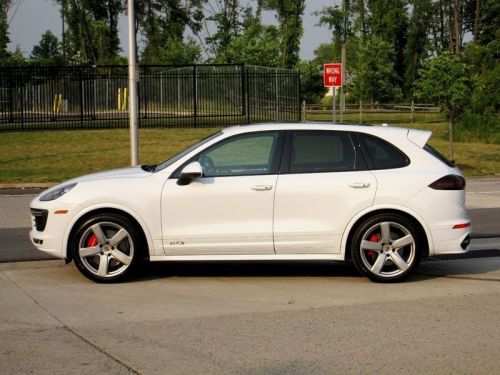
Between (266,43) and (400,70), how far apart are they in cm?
3716

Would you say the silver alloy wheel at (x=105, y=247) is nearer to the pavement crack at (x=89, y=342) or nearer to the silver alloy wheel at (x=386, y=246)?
the pavement crack at (x=89, y=342)

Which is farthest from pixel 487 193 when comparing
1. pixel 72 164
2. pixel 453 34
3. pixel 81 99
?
pixel 453 34

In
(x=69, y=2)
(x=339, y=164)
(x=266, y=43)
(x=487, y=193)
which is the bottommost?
(x=487, y=193)

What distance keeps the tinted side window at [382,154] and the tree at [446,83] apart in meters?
17.4

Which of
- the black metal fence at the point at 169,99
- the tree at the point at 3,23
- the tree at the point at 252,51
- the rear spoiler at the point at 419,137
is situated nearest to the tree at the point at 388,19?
the tree at the point at 252,51

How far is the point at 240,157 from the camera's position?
8445 mm

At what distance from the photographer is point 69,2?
70188 millimetres

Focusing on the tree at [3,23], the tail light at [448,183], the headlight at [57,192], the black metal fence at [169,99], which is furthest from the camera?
the tree at [3,23]

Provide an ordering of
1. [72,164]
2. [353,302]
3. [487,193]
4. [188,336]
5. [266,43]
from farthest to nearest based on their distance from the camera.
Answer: [266,43] → [72,164] → [487,193] → [353,302] → [188,336]

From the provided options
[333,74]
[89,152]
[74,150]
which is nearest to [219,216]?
[333,74]

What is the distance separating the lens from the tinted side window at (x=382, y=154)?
27.7 feet

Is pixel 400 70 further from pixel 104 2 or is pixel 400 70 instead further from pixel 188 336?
pixel 188 336

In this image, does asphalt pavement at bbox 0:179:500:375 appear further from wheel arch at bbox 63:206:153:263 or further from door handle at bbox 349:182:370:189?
door handle at bbox 349:182:370:189

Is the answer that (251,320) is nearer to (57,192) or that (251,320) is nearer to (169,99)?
(57,192)
